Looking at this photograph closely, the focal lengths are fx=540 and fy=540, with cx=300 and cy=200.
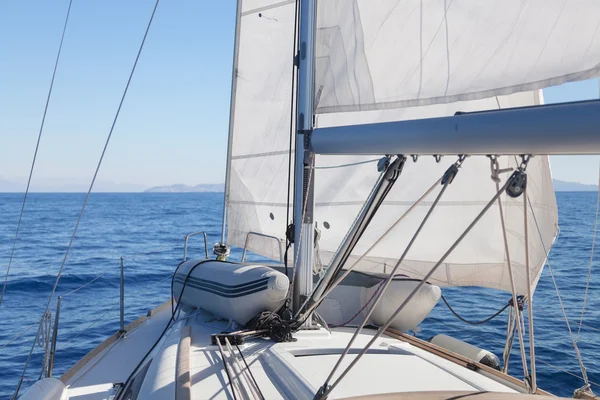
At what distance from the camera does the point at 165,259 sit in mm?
18094

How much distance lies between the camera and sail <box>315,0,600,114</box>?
2.25 m

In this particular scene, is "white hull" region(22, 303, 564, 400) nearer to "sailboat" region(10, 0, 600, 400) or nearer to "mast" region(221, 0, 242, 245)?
"sailboat" region(10, 0, 600, 400)

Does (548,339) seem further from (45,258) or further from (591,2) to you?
(45,258)

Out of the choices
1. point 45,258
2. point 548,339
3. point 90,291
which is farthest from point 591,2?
point 45,258

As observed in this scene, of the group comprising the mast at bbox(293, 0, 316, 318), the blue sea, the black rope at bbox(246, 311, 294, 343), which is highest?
the mast at bbox(293, 0, 316, 318)

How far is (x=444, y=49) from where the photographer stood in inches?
112

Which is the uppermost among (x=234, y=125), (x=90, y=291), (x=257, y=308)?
(x=234, y=125)

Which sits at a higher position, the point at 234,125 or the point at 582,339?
the point at 234,125

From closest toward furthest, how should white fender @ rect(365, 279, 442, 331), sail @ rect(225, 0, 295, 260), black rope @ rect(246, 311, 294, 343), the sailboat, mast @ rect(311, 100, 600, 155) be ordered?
mast @ rect(311, 100, 600, 155) < the sailboat < black rope @ rect(246, 311, 294, 343) < white fender @ rect(365, 279, 442, 331) < sail @ rect(225, 0, 295, 260)

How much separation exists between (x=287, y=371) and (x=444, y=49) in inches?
76.0

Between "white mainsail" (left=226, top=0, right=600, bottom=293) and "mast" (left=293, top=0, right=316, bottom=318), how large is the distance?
12 cm

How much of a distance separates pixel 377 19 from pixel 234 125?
120 inches

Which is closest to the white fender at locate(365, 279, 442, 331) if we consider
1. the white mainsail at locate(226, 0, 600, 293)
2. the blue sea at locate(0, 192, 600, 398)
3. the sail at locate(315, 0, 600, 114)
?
the white mainsail at locate(226, 0, 600, 293)

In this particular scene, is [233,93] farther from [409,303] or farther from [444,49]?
[444,49]
